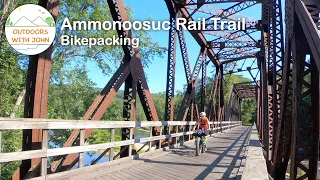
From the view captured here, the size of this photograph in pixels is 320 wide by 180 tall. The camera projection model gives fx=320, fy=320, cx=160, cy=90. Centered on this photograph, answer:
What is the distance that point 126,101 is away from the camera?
30.5 feet

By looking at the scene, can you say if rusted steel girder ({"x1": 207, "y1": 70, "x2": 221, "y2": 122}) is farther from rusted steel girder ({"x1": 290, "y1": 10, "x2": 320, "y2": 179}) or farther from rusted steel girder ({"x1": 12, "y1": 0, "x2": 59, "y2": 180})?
rusted steel girder ({"x1": 12, "y1": 0, "x2": 59, "y2": 180})

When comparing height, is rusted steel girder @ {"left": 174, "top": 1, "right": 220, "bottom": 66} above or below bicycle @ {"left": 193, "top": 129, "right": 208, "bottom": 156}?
above

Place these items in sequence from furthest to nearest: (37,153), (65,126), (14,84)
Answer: (14,84) → (65,126) → (37,153)

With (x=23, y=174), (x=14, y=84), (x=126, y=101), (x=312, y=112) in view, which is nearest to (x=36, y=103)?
(x=23, y=174)

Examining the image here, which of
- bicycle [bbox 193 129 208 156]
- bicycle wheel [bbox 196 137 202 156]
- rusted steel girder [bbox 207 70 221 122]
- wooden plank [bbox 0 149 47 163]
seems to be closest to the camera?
wooden plank [bbox 0 149 47 163]

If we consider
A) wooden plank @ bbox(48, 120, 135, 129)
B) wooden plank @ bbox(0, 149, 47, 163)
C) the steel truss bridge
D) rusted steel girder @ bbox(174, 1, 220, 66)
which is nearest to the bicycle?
the steel truss bridge

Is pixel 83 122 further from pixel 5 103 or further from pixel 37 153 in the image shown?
pixel 5 103

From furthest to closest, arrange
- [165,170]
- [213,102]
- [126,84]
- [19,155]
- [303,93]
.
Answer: [213,102] → [126,84] → [165,170] → [303,93] → [19,155]

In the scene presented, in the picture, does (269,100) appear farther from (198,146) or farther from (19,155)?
(19,155)

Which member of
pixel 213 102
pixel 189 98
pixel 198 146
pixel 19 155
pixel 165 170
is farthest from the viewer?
pixel 213 102

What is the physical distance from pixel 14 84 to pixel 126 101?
7260 mm

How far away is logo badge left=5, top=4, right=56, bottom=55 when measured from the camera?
10.7 m

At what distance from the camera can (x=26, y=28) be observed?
11141 millimetres

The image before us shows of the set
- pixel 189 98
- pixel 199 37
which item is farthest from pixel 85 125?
pixel 199 37
